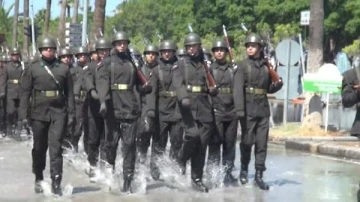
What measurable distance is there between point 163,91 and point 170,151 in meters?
0.88

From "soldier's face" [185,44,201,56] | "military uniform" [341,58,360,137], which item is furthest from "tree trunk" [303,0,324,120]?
"military uniform" [341,58,360,137]

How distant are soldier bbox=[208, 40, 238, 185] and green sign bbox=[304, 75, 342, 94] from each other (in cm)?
828

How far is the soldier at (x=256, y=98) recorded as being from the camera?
12938 millimetres

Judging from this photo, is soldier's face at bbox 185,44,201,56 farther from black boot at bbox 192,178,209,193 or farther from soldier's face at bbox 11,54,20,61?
soldier's face at bbox 11,54,20,61

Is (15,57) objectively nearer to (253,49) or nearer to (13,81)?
(13,81)

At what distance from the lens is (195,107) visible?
41.3 ft

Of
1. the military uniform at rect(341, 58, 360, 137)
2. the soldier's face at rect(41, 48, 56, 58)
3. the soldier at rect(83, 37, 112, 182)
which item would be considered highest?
the soldier's face at rect(41, 48, 56, 58)

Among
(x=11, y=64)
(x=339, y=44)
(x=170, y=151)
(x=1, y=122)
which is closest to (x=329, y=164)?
(x=170, y=151)

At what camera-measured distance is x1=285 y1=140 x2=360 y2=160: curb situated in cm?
1791

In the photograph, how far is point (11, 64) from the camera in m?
20.9

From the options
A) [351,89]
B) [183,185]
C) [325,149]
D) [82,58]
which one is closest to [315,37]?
[325,149]

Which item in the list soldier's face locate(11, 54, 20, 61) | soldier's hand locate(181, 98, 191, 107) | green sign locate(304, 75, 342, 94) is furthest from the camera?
green sign locate(304, 75, 342, 94)

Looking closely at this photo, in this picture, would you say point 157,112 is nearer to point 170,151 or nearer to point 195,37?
point 170,151

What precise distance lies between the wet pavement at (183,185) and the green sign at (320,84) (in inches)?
193
